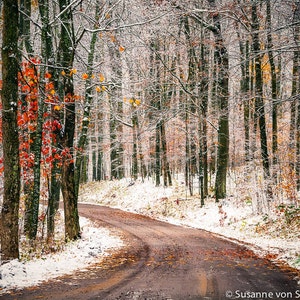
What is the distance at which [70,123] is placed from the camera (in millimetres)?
11789

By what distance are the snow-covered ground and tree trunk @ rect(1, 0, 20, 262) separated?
0.89 meters

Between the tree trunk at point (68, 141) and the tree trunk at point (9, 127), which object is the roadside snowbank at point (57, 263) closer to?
the tree trunk at point (9, 127)

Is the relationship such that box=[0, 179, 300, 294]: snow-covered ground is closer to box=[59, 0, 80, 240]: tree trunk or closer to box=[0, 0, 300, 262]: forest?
box=[0, 0, 300, 262]: forest

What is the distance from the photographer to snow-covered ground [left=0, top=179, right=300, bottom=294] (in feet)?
25.5

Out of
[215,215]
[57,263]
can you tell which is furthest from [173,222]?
[57,263]

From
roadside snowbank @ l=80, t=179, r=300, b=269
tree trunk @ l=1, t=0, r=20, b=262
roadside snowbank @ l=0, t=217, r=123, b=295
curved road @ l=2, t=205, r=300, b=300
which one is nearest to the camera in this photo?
curved road @ l=2, t=205, r=300, b=300

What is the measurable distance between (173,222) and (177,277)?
10752 millimetres

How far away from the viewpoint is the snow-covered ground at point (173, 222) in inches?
306

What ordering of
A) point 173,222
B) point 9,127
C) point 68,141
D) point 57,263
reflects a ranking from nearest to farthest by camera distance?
point 9,127 → point 57,263 → point 68,141 → point 173,222

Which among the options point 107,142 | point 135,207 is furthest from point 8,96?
point 107,142

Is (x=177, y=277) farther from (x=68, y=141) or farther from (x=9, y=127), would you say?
(x=68, y=141)

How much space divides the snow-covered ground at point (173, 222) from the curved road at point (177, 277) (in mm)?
685

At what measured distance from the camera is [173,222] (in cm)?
1777

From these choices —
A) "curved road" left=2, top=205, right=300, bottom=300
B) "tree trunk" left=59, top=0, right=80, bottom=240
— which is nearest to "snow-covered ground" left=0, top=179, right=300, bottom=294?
"curved road" left=2, top=205, right=300, bottom=300
